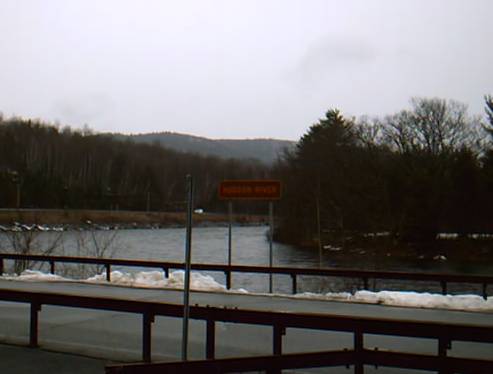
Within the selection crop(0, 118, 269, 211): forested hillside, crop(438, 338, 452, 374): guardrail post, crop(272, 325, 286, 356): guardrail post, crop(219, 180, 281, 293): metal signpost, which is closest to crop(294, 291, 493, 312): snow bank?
crop(219, 180, 281, 293): metal signpost

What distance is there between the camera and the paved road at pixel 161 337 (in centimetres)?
756

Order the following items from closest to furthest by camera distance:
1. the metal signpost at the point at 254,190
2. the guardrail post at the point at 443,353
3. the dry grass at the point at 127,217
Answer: the guardrail post at the point at 443,353 < the metal signpost at the point at 254,190 < the dry grass at the point at 127,217

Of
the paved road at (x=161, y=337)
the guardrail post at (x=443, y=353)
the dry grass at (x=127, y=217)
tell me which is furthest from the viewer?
the dry grass at (x=127, y=217)

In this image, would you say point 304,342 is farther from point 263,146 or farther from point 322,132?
point 263,146

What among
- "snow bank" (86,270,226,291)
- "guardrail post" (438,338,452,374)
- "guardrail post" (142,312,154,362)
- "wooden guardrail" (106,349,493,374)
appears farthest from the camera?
"snow bank" (86,270,226,291)

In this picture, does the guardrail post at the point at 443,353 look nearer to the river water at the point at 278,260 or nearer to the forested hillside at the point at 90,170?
the river water at the point at 278,260

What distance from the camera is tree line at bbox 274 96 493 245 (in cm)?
5528

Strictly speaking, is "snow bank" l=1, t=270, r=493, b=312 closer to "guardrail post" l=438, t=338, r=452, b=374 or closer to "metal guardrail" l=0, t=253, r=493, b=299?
"metal guardrail" l=0, t=253, r=493, b=299

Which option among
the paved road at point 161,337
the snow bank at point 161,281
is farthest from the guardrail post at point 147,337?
the snow bank at point 161,281

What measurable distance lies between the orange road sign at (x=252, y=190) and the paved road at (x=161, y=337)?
3.95m

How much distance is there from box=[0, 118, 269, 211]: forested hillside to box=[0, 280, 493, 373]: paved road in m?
85.3

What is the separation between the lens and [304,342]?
8.52 meters

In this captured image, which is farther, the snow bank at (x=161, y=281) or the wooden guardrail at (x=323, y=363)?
the snow bank at (x=161, y=281)

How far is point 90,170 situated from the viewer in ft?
452
